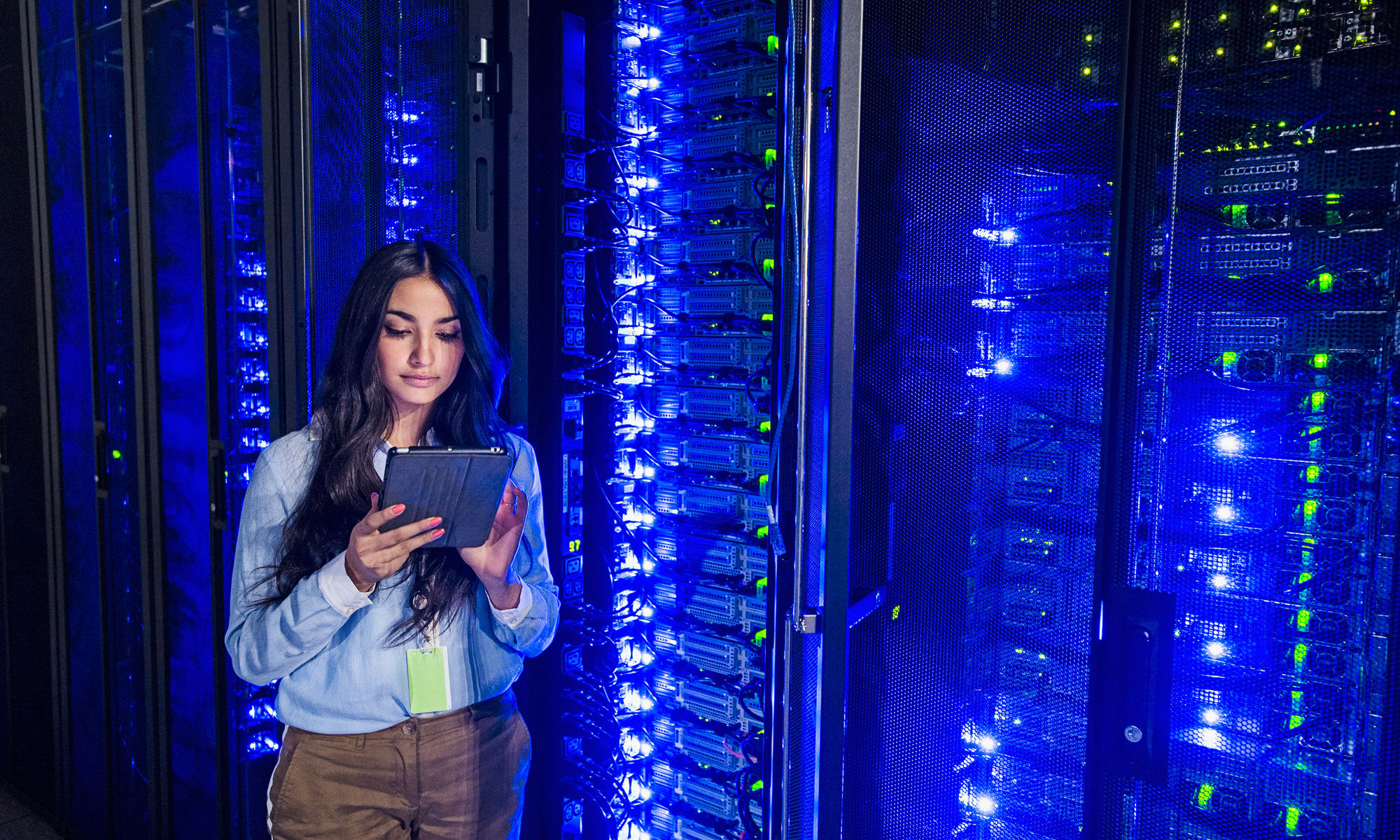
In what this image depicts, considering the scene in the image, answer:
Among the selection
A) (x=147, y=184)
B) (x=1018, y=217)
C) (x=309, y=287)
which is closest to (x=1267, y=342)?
(x=1018, y=217)

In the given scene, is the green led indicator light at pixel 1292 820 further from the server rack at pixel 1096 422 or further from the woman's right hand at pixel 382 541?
the woman's right hand at pixel 382 541

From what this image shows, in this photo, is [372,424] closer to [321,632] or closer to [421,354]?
[421,354]

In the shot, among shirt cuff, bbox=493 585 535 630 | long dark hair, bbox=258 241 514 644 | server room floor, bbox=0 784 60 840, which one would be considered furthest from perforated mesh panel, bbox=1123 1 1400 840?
server room floor, bbox=0 784 60 840

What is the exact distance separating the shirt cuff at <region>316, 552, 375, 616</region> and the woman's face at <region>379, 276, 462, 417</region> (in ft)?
1.08

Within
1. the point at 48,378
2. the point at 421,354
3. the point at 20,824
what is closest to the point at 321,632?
the point at 421,354

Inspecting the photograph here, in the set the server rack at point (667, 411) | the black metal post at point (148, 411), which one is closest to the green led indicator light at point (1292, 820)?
the server rack at point (667, 411)

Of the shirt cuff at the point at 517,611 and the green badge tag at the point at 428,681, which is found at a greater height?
the shirt cuff at the point at 517,611

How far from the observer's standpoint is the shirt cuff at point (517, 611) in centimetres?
143

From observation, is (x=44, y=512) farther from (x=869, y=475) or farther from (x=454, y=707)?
(x=869, y=475)

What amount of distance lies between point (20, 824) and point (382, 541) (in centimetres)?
316

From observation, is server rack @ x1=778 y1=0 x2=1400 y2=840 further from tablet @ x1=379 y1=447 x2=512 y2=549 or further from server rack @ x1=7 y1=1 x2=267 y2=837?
server rack @ x1=7 y1=1 x2=267 y2=837

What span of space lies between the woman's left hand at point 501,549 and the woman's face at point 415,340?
0.26 m

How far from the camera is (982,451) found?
5.22ft

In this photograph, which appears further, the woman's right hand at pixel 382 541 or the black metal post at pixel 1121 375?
the black metal post at pixel 1121 375
